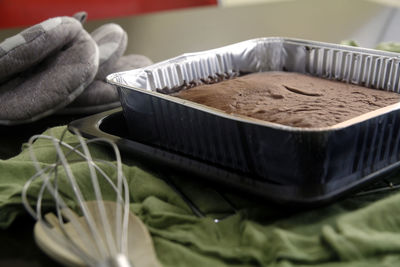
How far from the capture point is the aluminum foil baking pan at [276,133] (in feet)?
1.65

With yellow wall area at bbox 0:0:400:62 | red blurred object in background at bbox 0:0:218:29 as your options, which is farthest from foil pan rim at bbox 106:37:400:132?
red blurred object in background at bbox 0:0:218:29

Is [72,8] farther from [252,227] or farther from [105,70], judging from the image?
[252,227]

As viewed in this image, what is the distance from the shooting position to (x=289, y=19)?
154 cm

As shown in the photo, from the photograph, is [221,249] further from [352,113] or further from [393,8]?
[393,8]

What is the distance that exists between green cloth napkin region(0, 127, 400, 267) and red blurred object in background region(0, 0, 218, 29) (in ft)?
2.69

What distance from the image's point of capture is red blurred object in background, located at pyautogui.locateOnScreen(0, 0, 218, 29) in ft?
4.23

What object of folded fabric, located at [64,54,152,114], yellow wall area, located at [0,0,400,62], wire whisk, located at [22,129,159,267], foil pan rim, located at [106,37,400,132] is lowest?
yellow wall area, located at [0,0,400,62]

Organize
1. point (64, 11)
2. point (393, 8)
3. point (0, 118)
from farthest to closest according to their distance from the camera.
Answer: point (393, 8) < point (64, 11) < point (0, 118)

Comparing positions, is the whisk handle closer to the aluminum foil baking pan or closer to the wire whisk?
the wire whisk

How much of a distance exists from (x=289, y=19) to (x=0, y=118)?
3.30ft

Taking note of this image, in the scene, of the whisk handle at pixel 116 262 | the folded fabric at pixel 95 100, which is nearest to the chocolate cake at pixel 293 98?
the folded fabric at pixel 95 100

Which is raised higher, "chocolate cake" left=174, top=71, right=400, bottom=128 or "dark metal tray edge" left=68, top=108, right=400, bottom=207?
"chocolate cake" left=174, top=71, right=400, bottom=128

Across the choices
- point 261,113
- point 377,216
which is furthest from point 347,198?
point 261,113

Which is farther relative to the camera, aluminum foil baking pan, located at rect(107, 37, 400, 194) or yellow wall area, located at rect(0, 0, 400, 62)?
yellow wall area, located at rect(0, 0, 400, 62)
